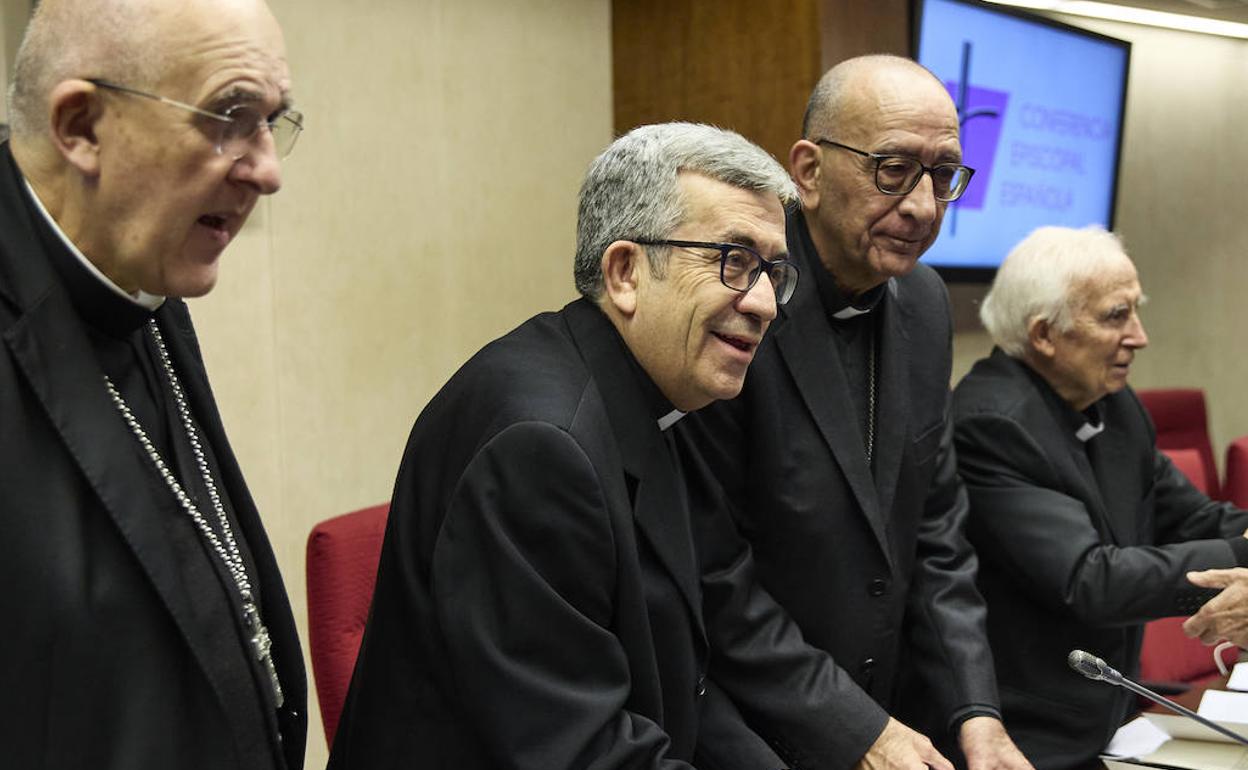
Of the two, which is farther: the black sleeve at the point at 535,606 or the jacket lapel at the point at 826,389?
the jacket lapel at the point at 826,389

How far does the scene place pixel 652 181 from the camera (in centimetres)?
160

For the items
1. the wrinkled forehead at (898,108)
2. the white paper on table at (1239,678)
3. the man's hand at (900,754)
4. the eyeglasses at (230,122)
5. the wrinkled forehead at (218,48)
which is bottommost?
the white paper on table at (1239,678)

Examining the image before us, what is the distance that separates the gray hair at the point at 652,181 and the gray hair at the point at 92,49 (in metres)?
0.64

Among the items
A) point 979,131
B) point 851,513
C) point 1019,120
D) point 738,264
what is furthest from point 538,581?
point 1019,120

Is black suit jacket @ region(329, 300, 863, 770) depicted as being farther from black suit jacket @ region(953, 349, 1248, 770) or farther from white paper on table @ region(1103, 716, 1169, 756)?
black suit jacket @ region(953, 349, 1248, 770)

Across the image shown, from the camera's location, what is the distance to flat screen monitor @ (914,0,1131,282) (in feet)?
13.3

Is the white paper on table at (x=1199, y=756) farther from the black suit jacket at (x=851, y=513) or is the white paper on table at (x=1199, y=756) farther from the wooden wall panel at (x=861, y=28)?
the wooden wall panel at (x=861, y=28)

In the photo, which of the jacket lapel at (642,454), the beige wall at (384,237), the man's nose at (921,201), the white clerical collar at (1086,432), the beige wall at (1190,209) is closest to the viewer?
the jacket lapel at (642,454)

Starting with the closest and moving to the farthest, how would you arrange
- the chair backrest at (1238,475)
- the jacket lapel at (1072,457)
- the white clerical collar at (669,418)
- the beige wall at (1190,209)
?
the white clerical collar at (669,418)
the jacket lapel at (1072,457)
the chair backrest at (1238,475)
the beige wall at (1190,209)

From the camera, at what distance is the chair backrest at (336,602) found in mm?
1884

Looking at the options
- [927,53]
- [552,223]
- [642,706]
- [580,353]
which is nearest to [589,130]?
[552,223]

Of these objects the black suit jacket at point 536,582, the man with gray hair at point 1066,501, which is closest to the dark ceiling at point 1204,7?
the man with gray hair at point 1066,501

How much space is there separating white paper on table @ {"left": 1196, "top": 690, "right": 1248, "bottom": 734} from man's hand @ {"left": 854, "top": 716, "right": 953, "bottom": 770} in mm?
546

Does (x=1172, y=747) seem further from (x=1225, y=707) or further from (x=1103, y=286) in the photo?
(x=1103, y=286)
